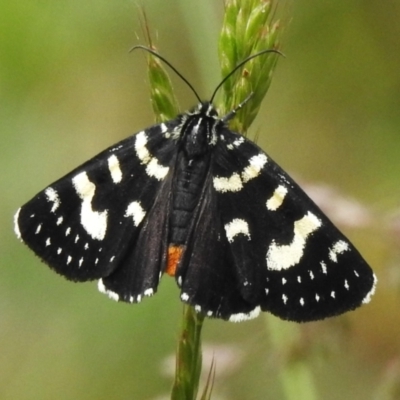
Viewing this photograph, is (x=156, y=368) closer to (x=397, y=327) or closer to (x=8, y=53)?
(x=397, y=327)

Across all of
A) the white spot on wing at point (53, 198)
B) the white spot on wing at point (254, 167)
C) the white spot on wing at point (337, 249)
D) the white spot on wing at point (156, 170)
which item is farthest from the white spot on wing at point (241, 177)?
the white spot on wing at point (53, 198)

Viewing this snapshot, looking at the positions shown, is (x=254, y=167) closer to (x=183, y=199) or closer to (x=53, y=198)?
(x=183, y=199)

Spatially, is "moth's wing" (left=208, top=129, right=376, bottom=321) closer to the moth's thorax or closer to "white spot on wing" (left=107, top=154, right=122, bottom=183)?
the moth's thorax

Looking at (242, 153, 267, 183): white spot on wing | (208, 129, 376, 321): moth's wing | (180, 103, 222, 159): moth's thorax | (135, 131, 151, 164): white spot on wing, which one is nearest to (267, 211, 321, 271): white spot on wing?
(208, 129, 376, 321): moth's wing

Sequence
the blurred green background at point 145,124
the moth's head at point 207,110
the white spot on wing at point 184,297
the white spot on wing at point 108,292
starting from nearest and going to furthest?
the white spot on wing at point 184,297 < the white spot on wing at point 108,292 < the moth's head at point 207,110 < the blurred green background at point 145,124

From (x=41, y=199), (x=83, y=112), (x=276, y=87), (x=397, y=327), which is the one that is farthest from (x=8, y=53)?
(x=397, y=327)

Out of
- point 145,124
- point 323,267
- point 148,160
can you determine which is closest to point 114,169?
point 148,160

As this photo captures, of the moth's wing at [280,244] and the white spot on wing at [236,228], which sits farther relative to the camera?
the white spot on wing at [236,228]

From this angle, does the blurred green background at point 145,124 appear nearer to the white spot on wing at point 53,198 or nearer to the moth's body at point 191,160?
Result: the moth's body at point 191,160
